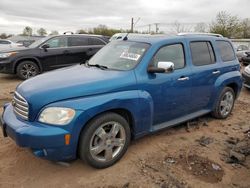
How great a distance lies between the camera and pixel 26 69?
9516 mm

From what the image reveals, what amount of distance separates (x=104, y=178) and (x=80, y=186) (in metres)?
0.32

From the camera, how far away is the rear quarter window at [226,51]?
213 inches

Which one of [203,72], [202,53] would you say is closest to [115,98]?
[203,72]

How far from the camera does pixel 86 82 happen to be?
3.41 meters

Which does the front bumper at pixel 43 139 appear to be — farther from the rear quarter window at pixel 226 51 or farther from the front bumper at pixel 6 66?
the front bumper at pixel 6 66

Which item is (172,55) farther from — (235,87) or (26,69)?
(26,69)

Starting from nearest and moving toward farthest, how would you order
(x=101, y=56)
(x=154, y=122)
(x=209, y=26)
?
1. (x=154, y=122)
2. (x=101, y=56)
3. (x=209, y=26)

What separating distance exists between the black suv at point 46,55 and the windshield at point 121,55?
551 centimetres

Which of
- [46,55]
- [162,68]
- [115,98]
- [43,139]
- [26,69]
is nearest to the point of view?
[43,139]

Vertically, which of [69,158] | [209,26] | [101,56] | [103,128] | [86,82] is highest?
[209,26]

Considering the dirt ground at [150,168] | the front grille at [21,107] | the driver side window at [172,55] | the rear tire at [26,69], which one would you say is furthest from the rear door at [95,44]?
the front grille at [21,107]

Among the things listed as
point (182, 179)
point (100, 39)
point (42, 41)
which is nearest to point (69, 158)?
point (182, 179)

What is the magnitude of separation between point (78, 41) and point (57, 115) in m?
7.76

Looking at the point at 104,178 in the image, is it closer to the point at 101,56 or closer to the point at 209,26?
the point at 101,56
